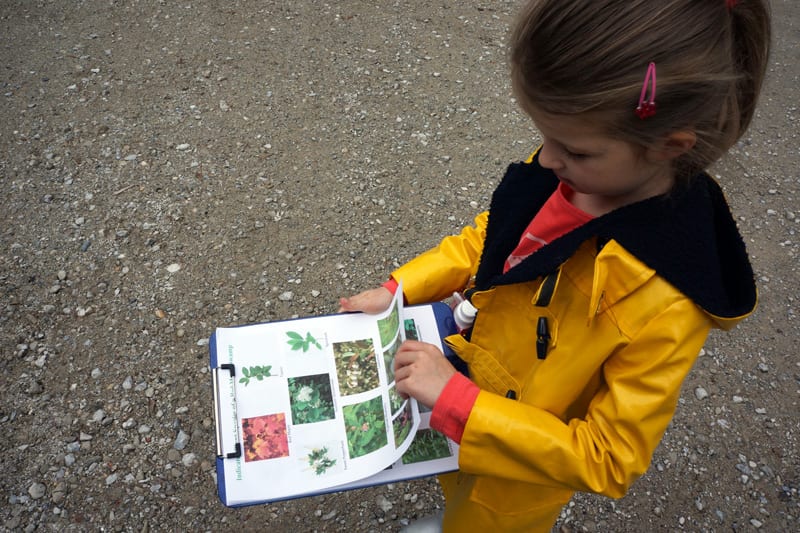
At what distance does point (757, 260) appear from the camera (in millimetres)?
3045

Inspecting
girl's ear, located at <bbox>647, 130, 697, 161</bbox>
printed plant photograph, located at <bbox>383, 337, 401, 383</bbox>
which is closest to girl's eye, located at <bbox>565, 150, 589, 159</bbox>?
girl's ear, located at <bbox>647, 130, 697, 161</bbox>

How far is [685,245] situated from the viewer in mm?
1018

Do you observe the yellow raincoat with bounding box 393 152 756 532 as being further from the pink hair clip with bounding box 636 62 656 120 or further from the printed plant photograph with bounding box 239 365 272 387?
the printed plant photograph with bounding box 239 365 272 387

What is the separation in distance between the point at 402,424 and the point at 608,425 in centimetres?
43

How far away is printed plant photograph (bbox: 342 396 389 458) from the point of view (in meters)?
1.25

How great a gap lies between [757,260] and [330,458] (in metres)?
2.75

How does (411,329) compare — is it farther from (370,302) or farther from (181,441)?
(181,441)

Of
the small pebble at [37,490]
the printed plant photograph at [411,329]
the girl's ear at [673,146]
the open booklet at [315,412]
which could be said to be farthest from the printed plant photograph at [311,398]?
the small pebble at [37,490]

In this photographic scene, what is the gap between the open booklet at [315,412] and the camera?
47.6 inches

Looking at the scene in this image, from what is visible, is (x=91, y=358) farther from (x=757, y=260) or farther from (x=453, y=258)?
(x=757, y=260)

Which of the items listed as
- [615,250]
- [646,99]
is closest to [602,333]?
[615,250]

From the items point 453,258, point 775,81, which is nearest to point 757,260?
point 775,81

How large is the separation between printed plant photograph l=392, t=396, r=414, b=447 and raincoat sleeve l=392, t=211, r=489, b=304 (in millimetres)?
335

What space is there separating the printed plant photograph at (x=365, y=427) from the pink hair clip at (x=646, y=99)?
79 centimetres
